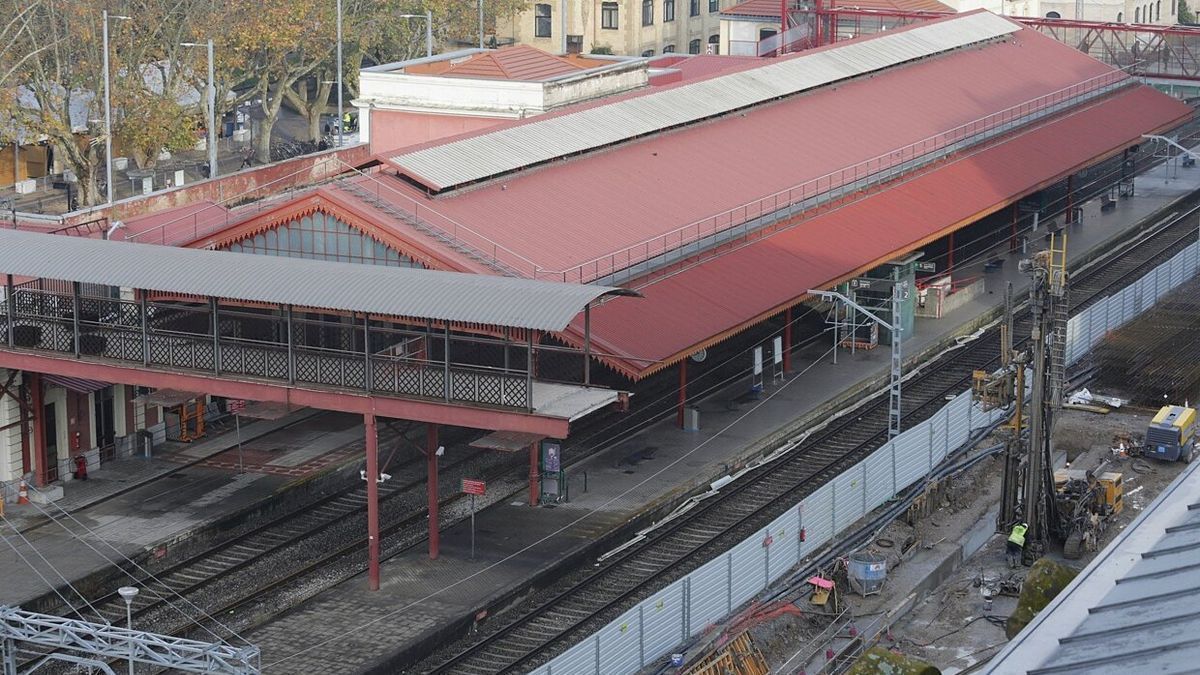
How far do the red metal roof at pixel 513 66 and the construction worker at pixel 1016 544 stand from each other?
102 feet

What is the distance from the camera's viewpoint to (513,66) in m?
76.9

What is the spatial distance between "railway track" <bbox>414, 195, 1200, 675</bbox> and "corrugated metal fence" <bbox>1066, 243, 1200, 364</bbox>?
2.76 m

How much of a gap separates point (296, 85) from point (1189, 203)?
49.4m

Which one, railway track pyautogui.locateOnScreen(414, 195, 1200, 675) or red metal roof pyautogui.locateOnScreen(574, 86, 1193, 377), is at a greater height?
red metal roof pyautogui.locateOnScreen(574, 86, 1193, 377)

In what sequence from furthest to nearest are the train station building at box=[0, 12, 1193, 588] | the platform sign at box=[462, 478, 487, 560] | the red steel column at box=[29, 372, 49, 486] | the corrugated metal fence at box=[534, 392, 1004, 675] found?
1. the red steel column at box=[29, 372, 49, 486]
2. the platform sign at box=[462, 478, 487, 560]
3. the train station building at box=[0, 12, 1193, 588]
4. the corrugated metal fence at box=[534, 392, 1004, 675]

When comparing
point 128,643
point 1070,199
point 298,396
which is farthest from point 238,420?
point 1070,199

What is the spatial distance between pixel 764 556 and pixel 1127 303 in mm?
31316

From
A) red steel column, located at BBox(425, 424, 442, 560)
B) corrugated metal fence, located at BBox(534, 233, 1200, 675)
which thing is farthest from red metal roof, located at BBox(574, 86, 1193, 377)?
corrugated metal fence, located at BBox(534, 233, 1200, 675)

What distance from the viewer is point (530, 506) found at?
54.1 m

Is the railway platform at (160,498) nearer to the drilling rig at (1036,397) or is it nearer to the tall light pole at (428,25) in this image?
the drilling rig at (1036,397)

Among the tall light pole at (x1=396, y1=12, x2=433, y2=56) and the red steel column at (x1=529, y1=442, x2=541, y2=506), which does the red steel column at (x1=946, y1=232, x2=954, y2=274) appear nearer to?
the tall light pole at (x1=396, y1=12, x2=433, y2=56)

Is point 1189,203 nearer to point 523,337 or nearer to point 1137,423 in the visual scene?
point 1137,423

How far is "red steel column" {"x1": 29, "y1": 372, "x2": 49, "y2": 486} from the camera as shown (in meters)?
53.6

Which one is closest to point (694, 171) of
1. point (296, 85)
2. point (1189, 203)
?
point (1189, 203)
